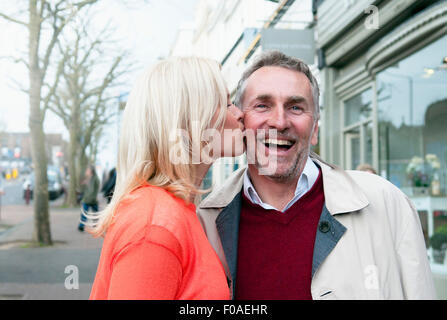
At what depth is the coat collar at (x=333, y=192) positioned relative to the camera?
1.83m

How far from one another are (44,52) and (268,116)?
746cm

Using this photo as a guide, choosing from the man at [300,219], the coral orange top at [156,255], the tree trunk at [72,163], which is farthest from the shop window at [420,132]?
the tree trunk at [72,163]

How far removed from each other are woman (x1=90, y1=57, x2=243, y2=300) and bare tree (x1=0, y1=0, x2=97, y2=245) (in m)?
6.92

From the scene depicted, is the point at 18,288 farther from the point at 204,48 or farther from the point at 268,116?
the point at 204,48

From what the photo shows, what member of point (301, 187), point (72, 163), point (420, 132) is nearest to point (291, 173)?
point (301, 187)

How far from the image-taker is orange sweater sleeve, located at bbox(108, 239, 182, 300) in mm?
1162

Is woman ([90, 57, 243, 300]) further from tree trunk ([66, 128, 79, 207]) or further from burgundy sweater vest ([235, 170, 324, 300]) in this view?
tree trunk ([66, 128, 79, 207])

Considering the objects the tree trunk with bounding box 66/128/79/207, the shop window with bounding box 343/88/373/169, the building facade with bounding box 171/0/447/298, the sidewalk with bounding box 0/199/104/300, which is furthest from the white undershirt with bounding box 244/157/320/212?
the tree trunk with bounding box 66/128/79/207

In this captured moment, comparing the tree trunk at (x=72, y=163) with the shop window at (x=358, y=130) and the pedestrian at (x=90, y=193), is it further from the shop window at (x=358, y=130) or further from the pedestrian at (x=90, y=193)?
the shop window at (x=358, y=130)

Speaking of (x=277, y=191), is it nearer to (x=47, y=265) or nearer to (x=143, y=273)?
(x=143, y=273)

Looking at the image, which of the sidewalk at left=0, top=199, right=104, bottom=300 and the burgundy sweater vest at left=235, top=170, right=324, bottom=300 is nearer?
the burgundy sweater vest at left=235, top=170, right=324, bottom=300

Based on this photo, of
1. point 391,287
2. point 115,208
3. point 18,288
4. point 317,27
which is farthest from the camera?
point 317,27

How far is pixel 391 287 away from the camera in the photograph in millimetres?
Result: 1703
